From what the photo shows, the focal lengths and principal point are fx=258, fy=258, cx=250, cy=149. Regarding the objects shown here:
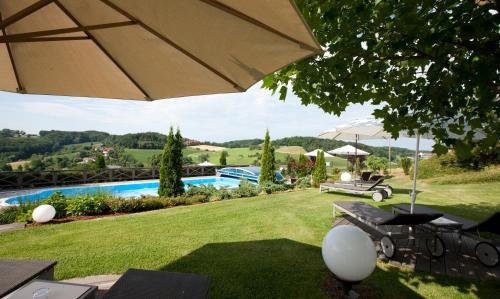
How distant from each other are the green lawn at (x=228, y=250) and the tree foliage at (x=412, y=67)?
2134mm

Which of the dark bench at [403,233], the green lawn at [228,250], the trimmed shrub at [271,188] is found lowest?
the green lawn at [228,250]

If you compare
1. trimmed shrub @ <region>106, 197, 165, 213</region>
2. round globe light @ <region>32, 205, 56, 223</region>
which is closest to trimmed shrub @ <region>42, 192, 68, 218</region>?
round globe light @ <region>32, 205, 56, 223</region>

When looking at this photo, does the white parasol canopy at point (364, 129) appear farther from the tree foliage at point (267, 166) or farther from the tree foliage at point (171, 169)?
the tree foliage at point (171, 169)

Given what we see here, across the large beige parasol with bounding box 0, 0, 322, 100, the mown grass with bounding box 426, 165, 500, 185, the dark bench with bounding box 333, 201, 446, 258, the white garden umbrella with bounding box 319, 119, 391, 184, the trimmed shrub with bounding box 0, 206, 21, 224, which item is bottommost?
the trimmed shrub with bounding box 0, 206, 21, 224

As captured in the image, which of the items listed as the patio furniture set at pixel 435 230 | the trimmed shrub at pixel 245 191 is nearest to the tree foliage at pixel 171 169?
the trimmed shrub at pixel 245 191

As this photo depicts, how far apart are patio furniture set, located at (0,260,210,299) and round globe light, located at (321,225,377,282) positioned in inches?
62.8

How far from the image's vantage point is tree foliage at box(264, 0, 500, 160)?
2551mm

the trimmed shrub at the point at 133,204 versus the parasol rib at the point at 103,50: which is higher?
the parasol rib at the point at 103,50

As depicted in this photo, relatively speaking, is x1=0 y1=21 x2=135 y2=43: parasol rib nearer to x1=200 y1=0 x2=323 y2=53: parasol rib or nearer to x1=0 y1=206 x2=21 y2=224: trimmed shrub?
x1=200 y1=0 x2=323 y2=53: parasol rib

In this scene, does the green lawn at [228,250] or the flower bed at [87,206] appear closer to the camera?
the green lawn at [228,250]

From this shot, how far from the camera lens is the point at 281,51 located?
1.80 meters

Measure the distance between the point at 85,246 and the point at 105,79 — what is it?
399 centimetres

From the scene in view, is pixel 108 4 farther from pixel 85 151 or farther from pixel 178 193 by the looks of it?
pixel 85 151

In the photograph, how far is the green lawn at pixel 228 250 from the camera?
142 inches
